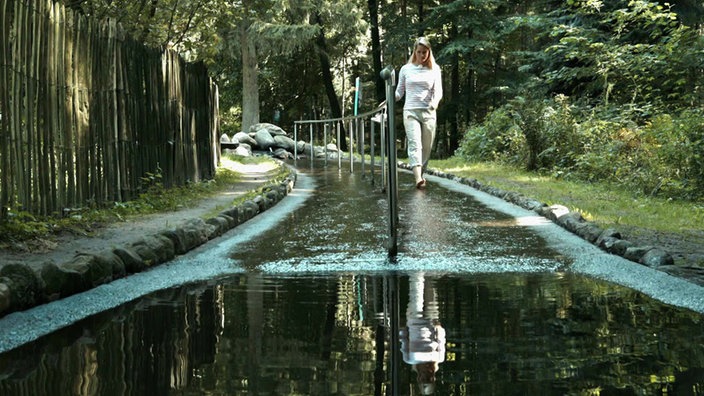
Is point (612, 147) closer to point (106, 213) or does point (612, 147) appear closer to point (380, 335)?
point (106, 213)

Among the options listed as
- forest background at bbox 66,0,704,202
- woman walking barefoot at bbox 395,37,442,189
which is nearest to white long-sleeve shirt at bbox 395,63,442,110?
woman walking barefoot at bbox 395,37,442,189

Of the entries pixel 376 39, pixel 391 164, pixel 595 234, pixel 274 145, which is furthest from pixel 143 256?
pixel 376 39

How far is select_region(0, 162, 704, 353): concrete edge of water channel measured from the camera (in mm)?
4148

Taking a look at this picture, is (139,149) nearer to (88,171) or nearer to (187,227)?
(88,171)

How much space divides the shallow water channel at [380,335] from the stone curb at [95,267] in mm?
361

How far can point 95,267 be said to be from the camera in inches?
205

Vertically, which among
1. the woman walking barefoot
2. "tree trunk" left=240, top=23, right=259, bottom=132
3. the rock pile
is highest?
"tree trunk" left=240, top=23, right=259, bottom=132

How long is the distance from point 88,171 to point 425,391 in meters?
6.41

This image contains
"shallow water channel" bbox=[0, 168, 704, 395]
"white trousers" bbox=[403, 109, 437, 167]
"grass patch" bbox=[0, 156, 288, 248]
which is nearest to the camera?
"shallow water channel" bbox=[0, 168, 704, 395]

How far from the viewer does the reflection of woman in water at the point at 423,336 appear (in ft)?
10.2

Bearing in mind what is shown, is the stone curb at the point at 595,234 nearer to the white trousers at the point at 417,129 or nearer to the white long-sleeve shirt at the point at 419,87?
the white trousers at the point at 417,129

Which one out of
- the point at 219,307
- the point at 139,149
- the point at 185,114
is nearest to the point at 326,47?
the point at 185,114

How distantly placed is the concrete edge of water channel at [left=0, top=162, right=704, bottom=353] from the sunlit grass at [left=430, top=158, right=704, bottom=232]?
71 cm

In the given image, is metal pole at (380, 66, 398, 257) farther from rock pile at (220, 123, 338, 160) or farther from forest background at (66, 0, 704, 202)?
rock pile at (220, 123, 338, 160)
